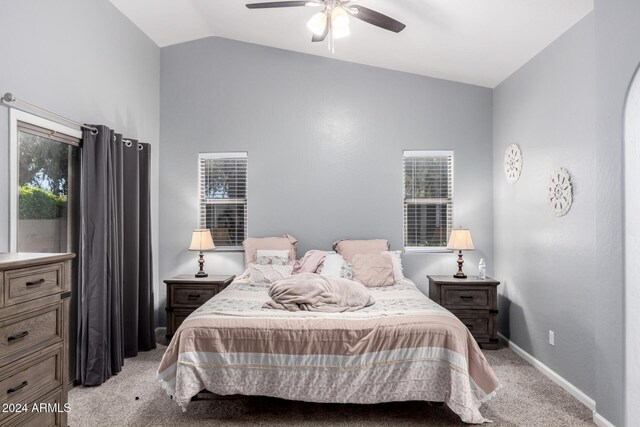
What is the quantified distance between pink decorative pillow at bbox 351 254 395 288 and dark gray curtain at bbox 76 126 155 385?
213cm

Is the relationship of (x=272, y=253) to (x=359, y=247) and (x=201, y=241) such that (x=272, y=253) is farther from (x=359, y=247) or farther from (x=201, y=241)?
(x=359, y=247)

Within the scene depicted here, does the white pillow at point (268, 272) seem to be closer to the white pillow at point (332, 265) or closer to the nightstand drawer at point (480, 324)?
the white pillow at point (332, 265)

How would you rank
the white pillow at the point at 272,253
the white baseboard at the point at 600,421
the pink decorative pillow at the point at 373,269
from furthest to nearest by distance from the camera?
the white pillow at the point at 272,253 < the pink decorative pillow at the point at 373,269 < the white baseboard at the point at 600,421

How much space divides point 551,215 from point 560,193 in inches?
9.0

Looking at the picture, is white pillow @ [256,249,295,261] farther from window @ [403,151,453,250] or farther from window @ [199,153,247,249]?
window @ [403,151,453,250]

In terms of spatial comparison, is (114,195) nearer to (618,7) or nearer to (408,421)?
(408,421)

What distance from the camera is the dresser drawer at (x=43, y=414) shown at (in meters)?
1.85

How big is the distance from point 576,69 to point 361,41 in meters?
1.90

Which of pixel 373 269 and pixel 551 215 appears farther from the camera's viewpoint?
pixel 373 269

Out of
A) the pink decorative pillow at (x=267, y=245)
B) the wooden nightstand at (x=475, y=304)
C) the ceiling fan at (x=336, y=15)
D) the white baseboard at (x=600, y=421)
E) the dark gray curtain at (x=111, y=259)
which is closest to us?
the white baseboard at (x=600, y=421)

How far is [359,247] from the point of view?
4199mm

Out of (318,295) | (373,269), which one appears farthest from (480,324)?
(318,295)

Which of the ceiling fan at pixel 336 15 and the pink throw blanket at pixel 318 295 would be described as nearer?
the ceiling fan at pixel 336 15

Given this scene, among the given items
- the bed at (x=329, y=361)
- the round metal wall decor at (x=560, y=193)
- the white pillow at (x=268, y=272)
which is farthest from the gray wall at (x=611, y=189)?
the white pillow at (x=268, y=272)
